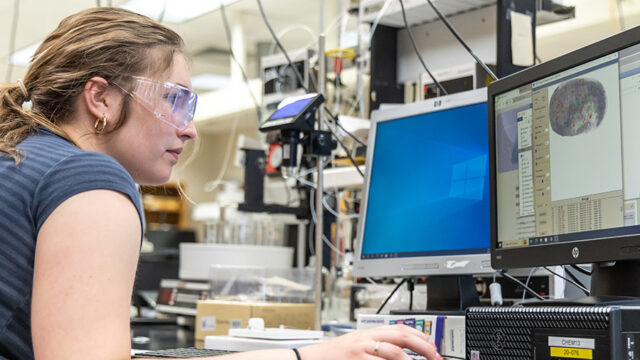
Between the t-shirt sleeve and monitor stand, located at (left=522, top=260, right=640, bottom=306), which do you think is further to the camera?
monitor stand, located at (left=522, top=260, right=640, bottom=306)

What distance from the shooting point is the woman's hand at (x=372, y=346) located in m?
0.83

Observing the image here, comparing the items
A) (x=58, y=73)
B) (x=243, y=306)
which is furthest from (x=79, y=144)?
(x=243, y=306)

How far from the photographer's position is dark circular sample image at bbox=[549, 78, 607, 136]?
1.10 metres

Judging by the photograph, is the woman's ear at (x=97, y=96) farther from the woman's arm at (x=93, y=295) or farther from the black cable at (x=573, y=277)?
the black cable at (x=573, y=277)

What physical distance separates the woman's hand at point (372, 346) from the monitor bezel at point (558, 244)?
34 centimetres

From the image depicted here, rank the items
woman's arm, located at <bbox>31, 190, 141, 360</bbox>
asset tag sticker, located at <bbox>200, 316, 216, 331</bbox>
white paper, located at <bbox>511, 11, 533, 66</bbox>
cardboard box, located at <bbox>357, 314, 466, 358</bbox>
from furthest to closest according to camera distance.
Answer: asset tag sticker, located at <bbox>200, 316, 216, 331</bbox> → white paper, located at <bbox>511, 11, 533, 66</bbox> → cardboard box, located at <bbox>357, 314, 466, 358</bbox> → woman's arm, located at <bbox>31, 190, 141, 360</bbox>

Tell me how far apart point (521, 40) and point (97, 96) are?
4.04 ft

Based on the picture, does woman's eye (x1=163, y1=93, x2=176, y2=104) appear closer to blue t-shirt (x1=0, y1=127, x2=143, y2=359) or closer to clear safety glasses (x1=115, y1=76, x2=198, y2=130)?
clear safety glasses (x1=115, y1=76, x2=198, y2=130)

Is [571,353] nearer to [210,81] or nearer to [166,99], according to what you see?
[166,99]

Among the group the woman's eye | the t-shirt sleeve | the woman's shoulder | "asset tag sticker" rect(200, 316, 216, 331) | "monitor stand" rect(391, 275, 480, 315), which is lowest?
"asset tag sticker" rect(200, 316, 216, 331)

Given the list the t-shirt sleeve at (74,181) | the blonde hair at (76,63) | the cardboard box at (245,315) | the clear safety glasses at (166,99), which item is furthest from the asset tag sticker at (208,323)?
the t-shirt sleeve at (74,181)

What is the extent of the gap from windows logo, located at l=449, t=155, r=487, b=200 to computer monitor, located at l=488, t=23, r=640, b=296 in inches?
4.9

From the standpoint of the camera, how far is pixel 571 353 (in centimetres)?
90

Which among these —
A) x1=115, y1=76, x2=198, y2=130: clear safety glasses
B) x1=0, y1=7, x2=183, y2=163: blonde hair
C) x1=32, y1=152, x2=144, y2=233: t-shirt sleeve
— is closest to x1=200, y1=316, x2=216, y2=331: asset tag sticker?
x1=115, y1=76, x2=198, y2=130: clear safety glasses
